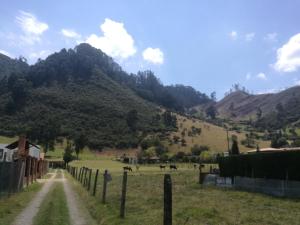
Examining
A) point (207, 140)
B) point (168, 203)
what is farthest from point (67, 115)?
point (168, 203)

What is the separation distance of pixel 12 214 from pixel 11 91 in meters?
168

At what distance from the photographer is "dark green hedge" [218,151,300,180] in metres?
25.1

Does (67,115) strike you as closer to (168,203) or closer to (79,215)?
(79,215)

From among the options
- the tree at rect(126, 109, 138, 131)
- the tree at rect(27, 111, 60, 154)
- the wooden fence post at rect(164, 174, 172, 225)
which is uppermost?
the tree at rect(126, 109, 138, 131)

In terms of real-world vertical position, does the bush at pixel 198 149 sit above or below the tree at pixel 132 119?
below

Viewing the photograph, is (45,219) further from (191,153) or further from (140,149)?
(140,149)

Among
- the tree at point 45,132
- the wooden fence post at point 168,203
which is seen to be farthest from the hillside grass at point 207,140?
the wooden fence post at point 168,203

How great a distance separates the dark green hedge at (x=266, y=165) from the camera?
25.1m

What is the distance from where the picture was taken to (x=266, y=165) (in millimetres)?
28000

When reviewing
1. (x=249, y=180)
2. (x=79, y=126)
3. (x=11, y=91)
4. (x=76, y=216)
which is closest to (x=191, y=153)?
(x=79, y=126)

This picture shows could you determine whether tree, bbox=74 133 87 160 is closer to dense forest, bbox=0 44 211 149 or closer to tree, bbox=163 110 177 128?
dense forest, bbox=0 44 211 149

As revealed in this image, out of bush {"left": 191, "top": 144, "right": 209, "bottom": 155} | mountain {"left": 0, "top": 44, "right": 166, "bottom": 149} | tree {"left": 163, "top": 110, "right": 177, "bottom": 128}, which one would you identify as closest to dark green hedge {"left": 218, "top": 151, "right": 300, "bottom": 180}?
bush {"left": 191, "top": 144, "right": 209, "bottom": 155}

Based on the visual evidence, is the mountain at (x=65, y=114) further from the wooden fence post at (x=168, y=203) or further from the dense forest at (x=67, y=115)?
the wooden fence post at (x=168, y=203)

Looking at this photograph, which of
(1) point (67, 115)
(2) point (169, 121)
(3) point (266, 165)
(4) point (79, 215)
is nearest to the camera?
(4) point (79, 215)
